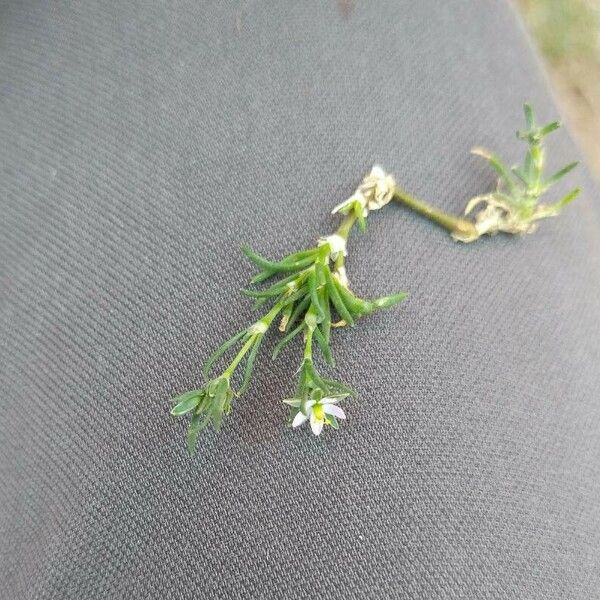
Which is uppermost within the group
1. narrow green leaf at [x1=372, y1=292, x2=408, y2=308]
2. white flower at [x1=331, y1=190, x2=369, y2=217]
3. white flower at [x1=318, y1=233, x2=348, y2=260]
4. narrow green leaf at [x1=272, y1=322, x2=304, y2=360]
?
white flower at [x1=331, y1=190, x2=369, y2=217]

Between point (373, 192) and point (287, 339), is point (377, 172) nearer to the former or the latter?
point (373, 192)

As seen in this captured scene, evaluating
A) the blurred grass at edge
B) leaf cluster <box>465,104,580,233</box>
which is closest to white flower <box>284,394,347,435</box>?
leaf cluster <box>465,104,580,233</box>

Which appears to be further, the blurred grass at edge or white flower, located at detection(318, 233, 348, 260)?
the blurred grass at edge

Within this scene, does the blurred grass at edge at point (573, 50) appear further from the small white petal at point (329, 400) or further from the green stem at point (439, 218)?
the small white petal at point (329, 400)

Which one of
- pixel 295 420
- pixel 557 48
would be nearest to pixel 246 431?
pixel 295 420

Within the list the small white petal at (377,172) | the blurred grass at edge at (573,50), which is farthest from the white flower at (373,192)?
the blurred grass at edge at (573,50)

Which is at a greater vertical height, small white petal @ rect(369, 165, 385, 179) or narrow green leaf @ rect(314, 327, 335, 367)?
small white petal @ rect(369, 165, 385, 179)

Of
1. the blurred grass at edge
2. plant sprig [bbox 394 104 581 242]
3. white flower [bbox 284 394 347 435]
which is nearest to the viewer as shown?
white flower [bbox 284 394 347 435]

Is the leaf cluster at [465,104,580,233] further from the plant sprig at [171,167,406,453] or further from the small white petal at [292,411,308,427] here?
the small white petal at [292,411,308,427]
